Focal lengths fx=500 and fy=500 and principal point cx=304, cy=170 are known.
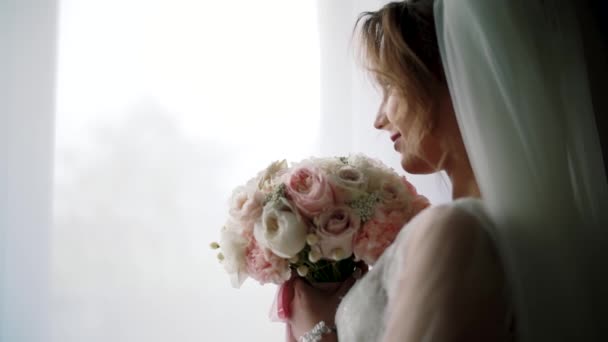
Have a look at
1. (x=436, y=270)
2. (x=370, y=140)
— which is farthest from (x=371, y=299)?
(x=370, y=140)

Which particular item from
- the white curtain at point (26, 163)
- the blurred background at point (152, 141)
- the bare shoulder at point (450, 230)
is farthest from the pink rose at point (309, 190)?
the white curtain at point (26, 163)

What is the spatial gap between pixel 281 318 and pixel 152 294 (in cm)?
55

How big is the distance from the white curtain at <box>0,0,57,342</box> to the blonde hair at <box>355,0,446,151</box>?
103cm

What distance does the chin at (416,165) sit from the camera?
887mm

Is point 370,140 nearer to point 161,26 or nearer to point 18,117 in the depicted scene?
point 161,26

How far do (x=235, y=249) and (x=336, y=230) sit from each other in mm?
195

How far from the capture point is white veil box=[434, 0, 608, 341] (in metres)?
0.58

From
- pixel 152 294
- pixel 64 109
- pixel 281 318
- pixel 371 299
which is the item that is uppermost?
pixel 64 109

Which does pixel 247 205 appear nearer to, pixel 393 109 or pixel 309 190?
pixel 309 190

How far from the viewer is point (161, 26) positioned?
57.4 inches

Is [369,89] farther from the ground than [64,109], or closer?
farther from the ground

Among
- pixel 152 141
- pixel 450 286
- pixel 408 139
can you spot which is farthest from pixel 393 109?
pixel 152 141

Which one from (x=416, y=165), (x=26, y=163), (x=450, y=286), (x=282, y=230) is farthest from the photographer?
(x=26, y=163)

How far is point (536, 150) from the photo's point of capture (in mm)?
618
